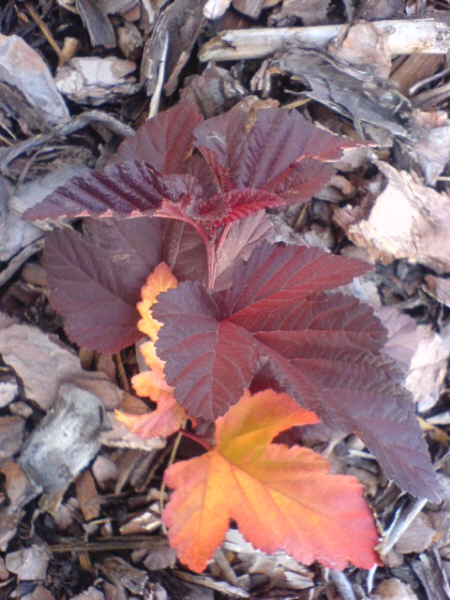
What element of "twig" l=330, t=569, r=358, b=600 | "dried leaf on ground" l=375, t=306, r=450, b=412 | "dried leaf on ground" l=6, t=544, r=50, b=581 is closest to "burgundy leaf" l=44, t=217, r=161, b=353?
"dried leaf on ground" l=6, t=544, r=50, b=581

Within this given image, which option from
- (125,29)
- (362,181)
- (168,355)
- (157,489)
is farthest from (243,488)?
(125,29)

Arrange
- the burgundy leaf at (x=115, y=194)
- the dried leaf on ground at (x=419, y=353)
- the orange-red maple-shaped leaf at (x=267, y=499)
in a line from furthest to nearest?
the dried leaf on ground at (x=419, y=353), the orange-red maple-shaped leaf at (x=267, y=499), the burgundy leaf at (x=115, y=194)

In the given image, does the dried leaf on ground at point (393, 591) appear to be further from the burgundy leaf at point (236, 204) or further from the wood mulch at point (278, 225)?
the burgundy leaf at point (236, 204)

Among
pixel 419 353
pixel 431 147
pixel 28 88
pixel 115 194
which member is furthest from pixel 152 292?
pixel 431 147

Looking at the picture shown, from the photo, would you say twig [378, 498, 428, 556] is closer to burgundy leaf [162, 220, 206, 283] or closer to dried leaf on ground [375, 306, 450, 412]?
dried leaf on ground [375, 306, 450, 412]

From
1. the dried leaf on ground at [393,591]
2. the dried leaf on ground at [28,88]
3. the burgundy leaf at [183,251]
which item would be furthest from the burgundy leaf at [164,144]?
the dried leaf on ground at [393,591]

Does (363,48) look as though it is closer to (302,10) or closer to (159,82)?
(302,10)
